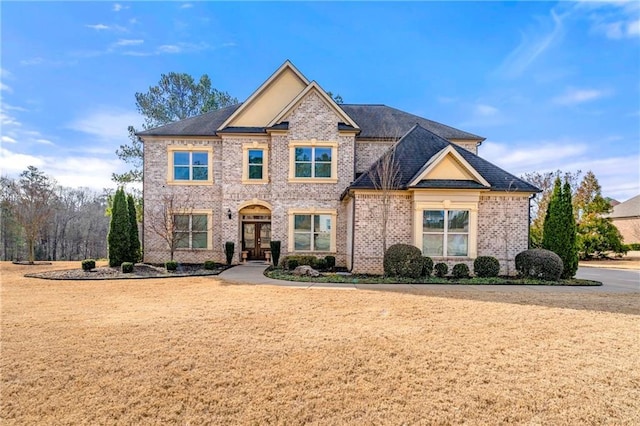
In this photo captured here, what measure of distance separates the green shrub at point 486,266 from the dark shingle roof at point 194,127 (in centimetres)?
1461

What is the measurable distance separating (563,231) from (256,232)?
14.9 meters

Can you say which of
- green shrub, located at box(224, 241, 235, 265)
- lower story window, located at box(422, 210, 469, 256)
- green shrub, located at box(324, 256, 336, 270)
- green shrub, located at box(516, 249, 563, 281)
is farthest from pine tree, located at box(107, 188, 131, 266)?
green shrub, located at box(516, 249, 563, 281)

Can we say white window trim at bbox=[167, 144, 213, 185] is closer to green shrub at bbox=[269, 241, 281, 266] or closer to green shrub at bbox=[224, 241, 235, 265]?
green shrub at bbox=[224, 241, 235, 265]

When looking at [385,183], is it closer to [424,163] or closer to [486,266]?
[424,163]

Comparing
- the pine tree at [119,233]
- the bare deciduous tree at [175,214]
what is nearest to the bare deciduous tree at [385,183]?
the bare deciduous tree at [175,214]

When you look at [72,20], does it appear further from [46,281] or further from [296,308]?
[296,308]

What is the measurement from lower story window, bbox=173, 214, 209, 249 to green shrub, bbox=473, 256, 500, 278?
44.9 feet

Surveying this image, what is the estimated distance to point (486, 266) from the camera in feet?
42.5

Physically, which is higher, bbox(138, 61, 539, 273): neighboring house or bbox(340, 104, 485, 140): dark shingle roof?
bbox(340, 104, 485, 140): dark shingle roof

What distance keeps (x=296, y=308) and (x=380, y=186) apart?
7555 mm

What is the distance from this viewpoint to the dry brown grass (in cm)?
343

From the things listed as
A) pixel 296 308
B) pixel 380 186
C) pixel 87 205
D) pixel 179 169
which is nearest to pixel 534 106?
pixel 380 186

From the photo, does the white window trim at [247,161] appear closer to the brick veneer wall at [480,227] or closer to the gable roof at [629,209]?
the brick veneer wall at [480,227]

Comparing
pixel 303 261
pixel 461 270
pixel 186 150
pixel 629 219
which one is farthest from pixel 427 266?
pixel 629 219
